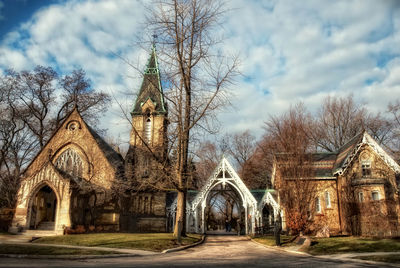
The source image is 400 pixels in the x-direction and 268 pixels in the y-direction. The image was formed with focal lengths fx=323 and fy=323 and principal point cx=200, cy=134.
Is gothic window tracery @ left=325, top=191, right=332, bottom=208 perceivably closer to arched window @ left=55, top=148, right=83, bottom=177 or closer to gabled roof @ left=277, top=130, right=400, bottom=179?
gabled roof @ left=277, top=130, right=400, bottom=179

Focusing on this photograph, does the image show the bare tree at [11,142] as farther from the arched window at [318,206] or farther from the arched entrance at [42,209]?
the arched window at [318,206]

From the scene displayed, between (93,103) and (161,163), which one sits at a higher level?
(93,103)

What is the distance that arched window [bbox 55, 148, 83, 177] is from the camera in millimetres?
29938

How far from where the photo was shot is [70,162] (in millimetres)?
30234

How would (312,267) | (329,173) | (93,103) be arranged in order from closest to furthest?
(312,267), (329,173), (93,103)

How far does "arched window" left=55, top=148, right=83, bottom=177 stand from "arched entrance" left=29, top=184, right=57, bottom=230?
9.57 feet

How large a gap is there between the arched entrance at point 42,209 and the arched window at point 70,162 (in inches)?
115

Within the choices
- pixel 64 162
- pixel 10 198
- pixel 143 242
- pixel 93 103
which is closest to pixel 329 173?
pixel 143 242

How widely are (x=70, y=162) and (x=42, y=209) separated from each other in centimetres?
547

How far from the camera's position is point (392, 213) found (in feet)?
63.2

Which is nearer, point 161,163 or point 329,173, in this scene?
point 161,163

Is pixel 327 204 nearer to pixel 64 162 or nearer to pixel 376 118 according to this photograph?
pixel 376 118

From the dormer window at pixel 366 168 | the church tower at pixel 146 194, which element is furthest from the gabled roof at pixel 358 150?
the church tower at pixel 146 194

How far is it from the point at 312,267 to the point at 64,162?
25.7m
